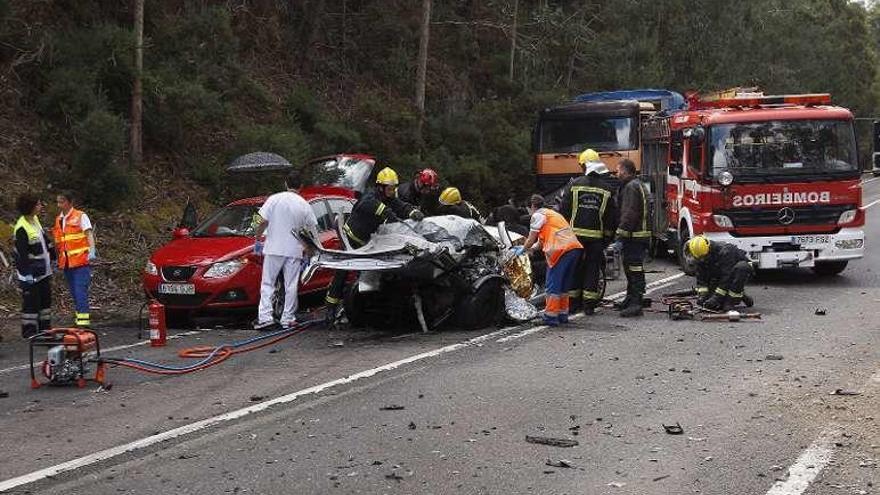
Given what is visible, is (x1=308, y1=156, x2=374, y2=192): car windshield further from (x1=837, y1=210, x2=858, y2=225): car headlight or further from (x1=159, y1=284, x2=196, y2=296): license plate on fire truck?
(x1=837, y1=210, x2=858, y2=225): car headlight

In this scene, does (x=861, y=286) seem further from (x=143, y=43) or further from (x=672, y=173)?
(x=143, y=43)

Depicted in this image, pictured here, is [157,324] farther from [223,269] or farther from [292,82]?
[292,82]

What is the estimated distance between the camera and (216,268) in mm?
11406

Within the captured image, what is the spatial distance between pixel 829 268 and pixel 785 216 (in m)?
1.69

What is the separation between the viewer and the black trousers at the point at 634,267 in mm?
11258

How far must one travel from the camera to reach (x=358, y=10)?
2770 cm

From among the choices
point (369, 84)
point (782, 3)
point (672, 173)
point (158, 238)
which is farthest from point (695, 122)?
point (782, 3)

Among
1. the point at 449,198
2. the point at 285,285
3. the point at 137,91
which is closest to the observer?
the point at 285,285

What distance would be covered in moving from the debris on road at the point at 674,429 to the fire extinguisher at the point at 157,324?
18.7 feet

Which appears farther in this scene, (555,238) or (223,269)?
(223,269)

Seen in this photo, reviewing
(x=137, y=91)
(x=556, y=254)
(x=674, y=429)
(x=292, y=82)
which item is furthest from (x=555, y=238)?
(x=292, y=82)

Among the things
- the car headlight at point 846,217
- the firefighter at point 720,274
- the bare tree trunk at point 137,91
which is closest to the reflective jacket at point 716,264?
the firefighter at point 720,274

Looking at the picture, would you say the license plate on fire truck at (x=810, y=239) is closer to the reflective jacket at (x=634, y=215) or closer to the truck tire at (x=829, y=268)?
the truck tire at (x=829, y=268)

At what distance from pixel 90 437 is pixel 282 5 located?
20.3m
